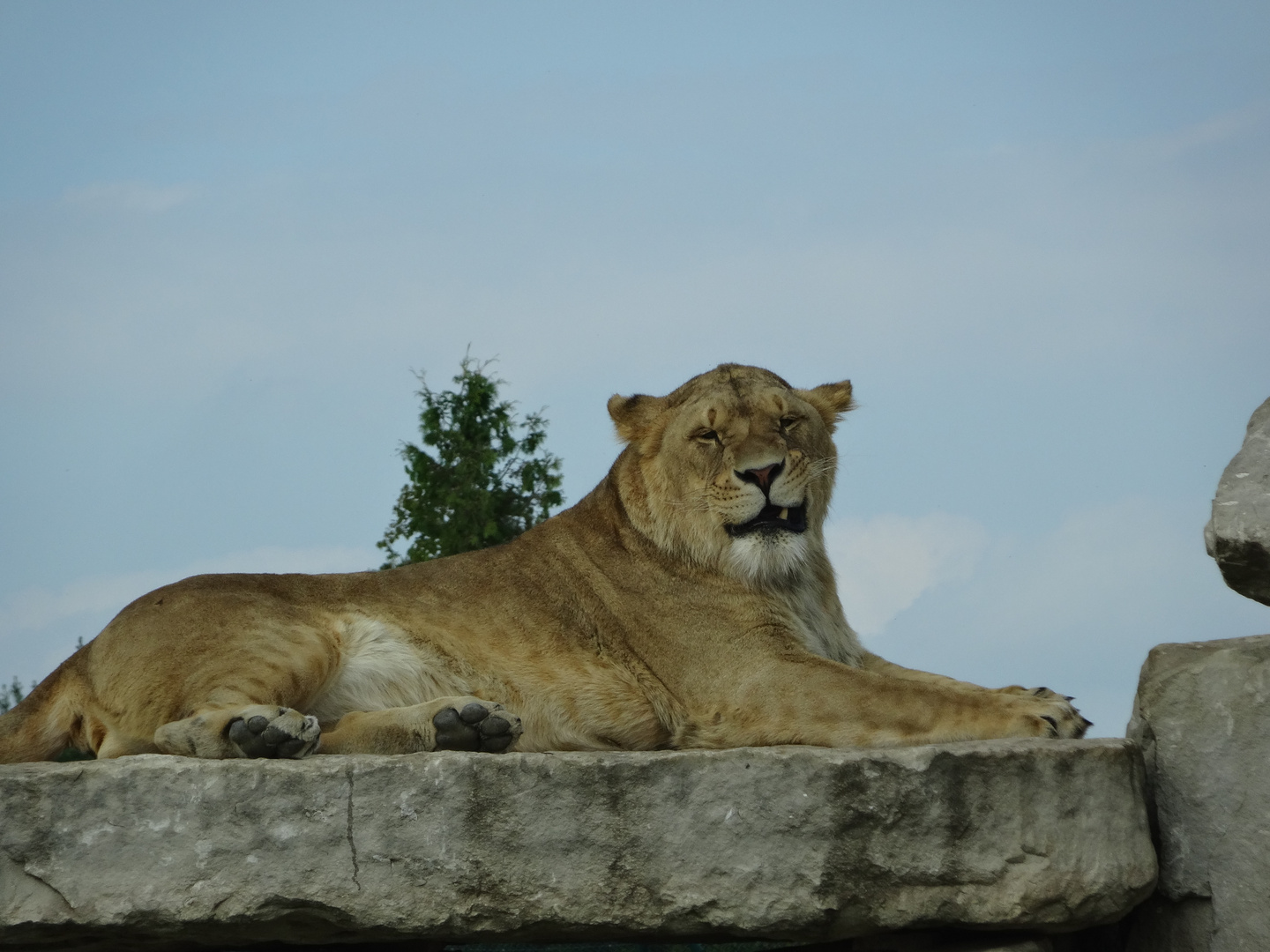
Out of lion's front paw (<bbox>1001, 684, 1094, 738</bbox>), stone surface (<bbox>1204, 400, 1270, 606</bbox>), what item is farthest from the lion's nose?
stone surface (<bbox>1204, 400, 1270, 606</bbox>)

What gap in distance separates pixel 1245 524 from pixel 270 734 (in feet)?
11.1

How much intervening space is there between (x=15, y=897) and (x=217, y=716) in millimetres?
847

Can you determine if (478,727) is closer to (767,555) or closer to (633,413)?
(767,555)

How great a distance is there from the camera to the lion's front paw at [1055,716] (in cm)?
504

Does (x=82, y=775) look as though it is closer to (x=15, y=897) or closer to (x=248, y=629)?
(x=15, y=897)

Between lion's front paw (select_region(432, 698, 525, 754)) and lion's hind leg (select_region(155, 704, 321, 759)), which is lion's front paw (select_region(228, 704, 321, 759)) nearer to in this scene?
lion's hind leg (select_region(155, 704, 321, 759))

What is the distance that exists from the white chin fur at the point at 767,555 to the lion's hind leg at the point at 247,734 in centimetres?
209

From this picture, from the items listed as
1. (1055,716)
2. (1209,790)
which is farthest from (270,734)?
(1209,790)

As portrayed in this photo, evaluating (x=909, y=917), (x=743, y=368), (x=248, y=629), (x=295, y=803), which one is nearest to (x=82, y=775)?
(x=295, y=803)

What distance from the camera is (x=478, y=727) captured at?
4941mm

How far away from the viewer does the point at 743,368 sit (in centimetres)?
668

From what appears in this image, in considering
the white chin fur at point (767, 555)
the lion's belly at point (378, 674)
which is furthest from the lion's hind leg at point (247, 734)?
the white chin fur at point (767, 555)

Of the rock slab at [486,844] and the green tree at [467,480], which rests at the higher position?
the green tree at [467,480]

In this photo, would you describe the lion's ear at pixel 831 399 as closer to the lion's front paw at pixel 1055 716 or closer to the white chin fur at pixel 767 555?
the white chin fur at pixel 767 555
